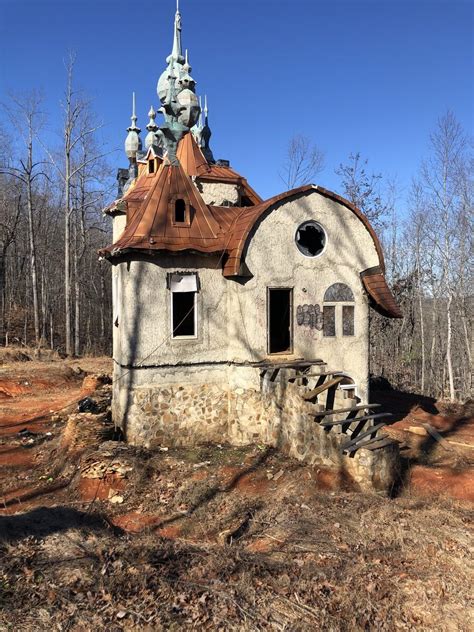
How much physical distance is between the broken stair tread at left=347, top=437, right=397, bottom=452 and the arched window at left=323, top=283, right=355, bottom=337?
12.9 ft

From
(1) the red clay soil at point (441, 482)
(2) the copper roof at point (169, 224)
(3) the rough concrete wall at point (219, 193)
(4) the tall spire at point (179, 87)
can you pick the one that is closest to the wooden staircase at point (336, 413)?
(1) the red clay soil at point (441, 482)

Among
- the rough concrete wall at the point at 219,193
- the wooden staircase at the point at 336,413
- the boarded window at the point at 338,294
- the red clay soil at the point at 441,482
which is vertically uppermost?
the rough concrete wall at the point at 219,193

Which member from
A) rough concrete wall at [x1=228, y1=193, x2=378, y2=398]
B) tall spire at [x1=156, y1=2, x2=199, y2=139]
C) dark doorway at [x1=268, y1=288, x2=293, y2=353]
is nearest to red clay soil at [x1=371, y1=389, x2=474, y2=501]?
rough concrete wall at [x1=228, y1=193, x2=378, y2=398]

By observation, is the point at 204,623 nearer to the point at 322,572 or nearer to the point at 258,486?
the point at 322,572

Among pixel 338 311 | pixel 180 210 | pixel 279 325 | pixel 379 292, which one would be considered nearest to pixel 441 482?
pixel 338 311

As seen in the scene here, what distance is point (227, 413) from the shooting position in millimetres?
12445

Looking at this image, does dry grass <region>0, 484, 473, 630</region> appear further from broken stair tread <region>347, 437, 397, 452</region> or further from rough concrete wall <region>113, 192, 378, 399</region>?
rough concrete wall <region>113, 192, 378, 399</region>

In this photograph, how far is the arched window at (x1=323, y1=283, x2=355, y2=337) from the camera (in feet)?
42.2

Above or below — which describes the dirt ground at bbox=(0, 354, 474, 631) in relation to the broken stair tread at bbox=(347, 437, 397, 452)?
below

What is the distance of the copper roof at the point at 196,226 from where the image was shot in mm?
11641

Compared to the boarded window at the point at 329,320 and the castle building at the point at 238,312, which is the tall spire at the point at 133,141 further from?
the boarded window at the point at 329,320

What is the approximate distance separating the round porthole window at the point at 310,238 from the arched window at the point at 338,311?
1196 millimetres

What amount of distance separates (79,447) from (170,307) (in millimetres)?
4056

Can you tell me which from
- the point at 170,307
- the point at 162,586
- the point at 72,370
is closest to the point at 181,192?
the point at 170,307
